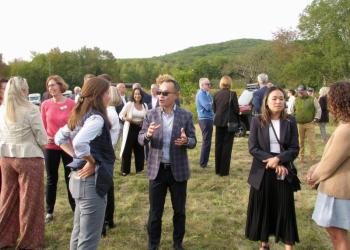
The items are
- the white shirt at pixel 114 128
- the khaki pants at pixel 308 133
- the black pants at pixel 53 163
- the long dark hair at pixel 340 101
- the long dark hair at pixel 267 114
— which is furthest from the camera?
the khaki pants at pixel 308 133

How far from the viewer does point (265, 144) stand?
422cm

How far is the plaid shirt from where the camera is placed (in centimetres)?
424

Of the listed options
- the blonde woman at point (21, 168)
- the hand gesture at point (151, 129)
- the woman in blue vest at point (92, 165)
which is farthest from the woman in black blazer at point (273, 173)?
the blonde woman at point (21, 168)

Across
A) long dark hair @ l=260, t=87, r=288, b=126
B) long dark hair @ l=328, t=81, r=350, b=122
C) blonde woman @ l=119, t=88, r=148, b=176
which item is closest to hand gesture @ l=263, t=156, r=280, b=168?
long dark hair @ l=260, t=87, r=288, b=126

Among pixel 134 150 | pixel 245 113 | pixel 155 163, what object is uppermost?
pixel 155 163

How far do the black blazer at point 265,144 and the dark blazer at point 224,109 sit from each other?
3485mm

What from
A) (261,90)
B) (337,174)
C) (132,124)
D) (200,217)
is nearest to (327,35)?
(261,90)

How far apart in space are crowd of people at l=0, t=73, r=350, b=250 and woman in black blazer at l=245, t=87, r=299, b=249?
1 cm

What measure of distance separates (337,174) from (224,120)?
4.47 metres

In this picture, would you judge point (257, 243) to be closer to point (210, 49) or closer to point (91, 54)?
point (91, 54)

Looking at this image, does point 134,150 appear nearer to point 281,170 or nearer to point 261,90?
point 261,90

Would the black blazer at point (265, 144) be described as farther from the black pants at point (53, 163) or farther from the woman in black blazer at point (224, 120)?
the woman in black blazer at point (224, 120)

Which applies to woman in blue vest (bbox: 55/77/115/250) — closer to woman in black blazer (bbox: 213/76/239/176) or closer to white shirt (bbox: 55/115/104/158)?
white shirt (bbox: 55/115/104/158)

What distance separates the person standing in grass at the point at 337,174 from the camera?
10.9 feet
